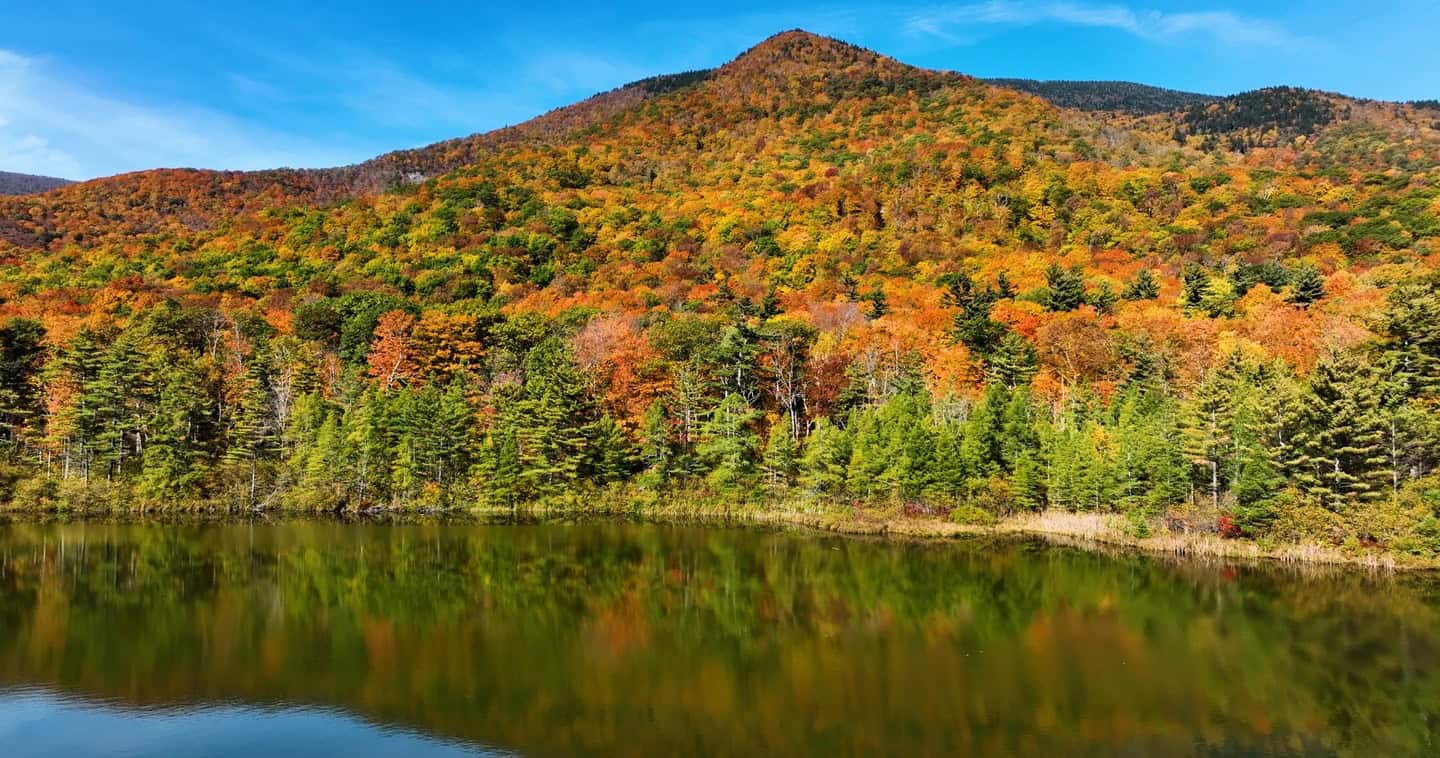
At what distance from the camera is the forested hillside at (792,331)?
30.8 meters

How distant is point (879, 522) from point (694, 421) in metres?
12.3

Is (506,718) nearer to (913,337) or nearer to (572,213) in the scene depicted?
(913,337)

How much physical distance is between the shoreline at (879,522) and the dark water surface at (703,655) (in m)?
1.78

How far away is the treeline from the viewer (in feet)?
89.0

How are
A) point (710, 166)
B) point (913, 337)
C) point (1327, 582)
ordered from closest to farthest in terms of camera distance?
point (1327, 582), point (913, 337), point (710, 166)

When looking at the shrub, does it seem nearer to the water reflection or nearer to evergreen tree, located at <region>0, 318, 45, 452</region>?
the water reflection

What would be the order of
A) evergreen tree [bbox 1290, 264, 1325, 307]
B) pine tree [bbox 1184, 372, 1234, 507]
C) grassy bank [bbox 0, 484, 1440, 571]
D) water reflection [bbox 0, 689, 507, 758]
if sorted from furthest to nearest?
evergreen tree [bbox 1290, 264, 1325, 307] → pine tree [bbox 1184, 372, 1234, 507] → grassy bank [bbox 0, 484, 1440, 571] → water reflection [bbox 0, 689, 507, 758]

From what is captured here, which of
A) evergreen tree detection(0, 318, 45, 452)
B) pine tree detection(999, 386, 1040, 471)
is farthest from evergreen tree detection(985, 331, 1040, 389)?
evergreen tree detection(0, 318, 45, 452)

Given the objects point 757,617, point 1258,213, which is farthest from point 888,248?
point 757,617

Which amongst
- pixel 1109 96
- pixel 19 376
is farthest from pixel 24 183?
pixel 1109 96

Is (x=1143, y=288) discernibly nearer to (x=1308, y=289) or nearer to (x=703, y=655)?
(x=1308, y=289)

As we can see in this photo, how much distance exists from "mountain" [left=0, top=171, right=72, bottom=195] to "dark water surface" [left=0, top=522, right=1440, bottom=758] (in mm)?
116960

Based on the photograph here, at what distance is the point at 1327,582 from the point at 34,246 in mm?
94559

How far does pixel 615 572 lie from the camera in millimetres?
25953
